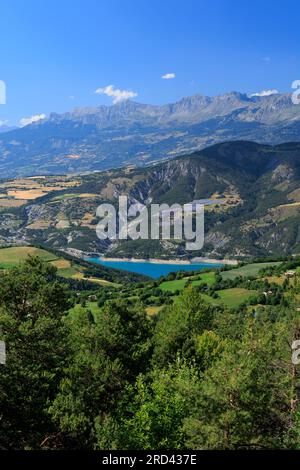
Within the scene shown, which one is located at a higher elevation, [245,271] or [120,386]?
[120,386]

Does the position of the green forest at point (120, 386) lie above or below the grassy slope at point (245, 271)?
above

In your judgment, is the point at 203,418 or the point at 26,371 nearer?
the point at 203,418

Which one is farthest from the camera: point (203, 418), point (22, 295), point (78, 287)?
point (78, 287)

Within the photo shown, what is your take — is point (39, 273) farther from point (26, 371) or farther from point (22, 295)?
point (26, 371)

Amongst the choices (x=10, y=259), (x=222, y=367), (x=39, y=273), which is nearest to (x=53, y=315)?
(x=39, y=273)

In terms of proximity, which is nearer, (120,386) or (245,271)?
(120,386)

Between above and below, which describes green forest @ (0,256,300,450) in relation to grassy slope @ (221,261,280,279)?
above

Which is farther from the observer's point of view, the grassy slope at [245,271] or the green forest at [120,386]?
the grassy slope at [245,271]

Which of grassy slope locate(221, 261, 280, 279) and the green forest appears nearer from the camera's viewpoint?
the green forest
